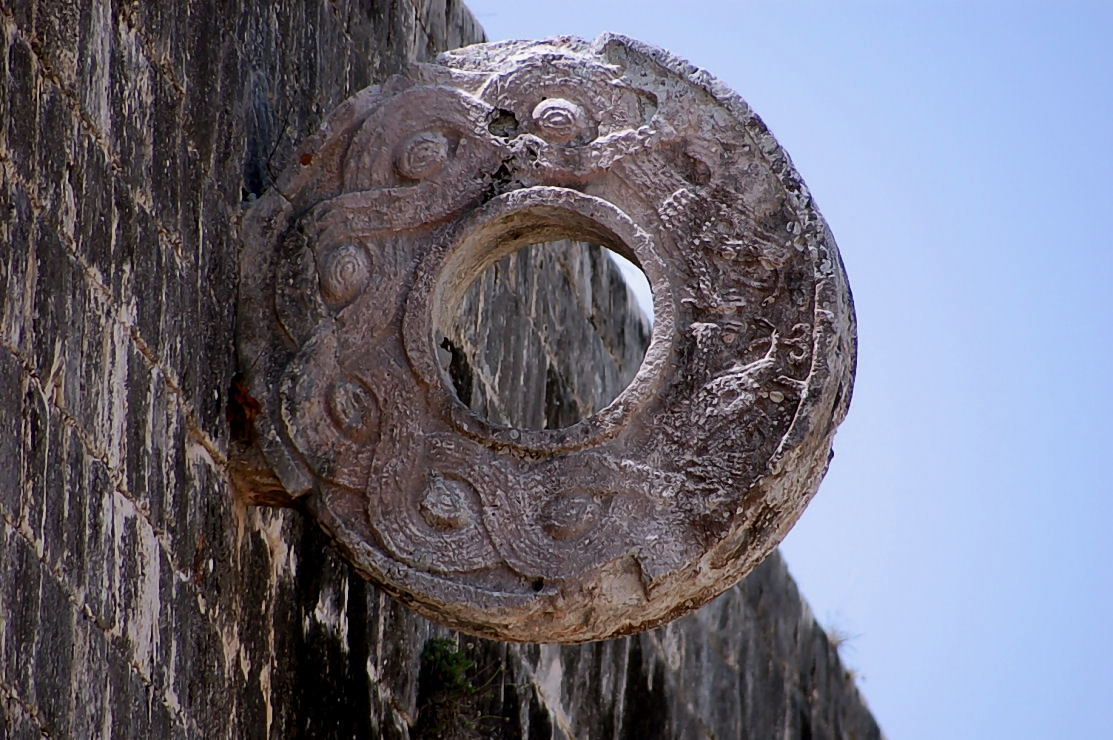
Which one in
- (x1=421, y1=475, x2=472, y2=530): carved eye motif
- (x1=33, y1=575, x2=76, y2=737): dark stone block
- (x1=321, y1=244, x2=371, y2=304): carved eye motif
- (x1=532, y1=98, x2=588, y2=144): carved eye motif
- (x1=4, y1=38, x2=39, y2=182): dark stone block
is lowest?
(x1=33, y1=575, x2=76, y2=737): dark stone block

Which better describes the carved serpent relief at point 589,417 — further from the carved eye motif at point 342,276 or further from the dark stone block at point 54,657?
the dark stone block at point 54,657

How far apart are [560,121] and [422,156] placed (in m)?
0.30

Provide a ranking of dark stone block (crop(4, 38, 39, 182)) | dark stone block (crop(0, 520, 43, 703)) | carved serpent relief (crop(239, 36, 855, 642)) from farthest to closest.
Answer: carved serpent relief (crop(239, 36, 855, 642)) < dark stone block (crop(4, 38, 39, 182)) < dark stone block (crop(0, 520, 43, 703))

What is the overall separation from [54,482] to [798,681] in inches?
246

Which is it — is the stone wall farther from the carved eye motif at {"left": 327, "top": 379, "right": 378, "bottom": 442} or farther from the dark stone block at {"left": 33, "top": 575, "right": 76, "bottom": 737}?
the carved eye motif at {"left": 327, "top": 379, "right": 378, "bottom": 442}

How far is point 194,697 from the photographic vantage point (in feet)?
11.0

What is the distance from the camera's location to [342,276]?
12.2 ft

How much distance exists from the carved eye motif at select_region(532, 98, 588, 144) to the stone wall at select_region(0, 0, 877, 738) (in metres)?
0.59

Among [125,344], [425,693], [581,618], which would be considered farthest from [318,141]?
[425,693]

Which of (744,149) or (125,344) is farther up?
(744,149)

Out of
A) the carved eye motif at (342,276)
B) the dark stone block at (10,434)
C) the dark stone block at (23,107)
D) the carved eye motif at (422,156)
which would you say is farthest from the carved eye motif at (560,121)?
the dark stone block at (10,434)

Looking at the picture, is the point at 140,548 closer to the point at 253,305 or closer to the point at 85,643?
the point at 85,643

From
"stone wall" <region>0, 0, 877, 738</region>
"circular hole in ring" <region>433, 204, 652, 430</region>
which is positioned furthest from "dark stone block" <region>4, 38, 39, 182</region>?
"circular hole in ring" <region>433, 204, 652, 430</region>

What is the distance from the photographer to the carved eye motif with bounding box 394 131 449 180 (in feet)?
12.4
